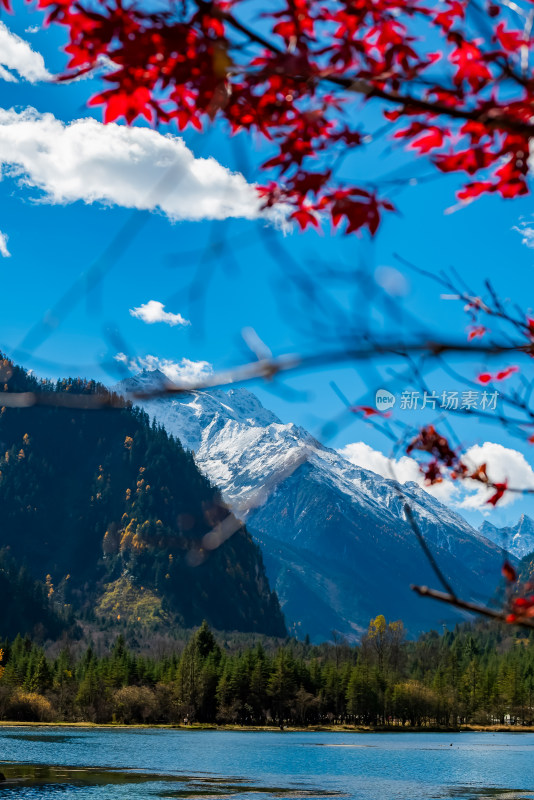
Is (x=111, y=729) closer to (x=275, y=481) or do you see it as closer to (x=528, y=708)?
(x=528, y=708)

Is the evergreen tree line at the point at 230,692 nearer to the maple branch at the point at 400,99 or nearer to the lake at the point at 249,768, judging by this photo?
the lake at the point at 249,768

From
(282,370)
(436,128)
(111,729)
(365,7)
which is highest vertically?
(365,7)

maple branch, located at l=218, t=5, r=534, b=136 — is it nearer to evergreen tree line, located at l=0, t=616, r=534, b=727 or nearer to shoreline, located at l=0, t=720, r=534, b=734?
shoreline, located at l=0, t=720, r=534, b=734

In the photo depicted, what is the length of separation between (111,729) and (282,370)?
11518 centimetres

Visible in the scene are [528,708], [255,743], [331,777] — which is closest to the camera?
[331,777]

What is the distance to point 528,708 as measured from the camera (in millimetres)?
138000

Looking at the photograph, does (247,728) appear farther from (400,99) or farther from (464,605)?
(400,99)

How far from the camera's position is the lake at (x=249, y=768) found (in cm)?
4144

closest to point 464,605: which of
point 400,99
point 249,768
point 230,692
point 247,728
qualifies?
point 400,99

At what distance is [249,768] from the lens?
5612 cm

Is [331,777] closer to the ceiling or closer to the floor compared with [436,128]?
closer to the floor

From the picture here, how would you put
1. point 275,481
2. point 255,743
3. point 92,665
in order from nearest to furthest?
point 275,481 → point 255,743 → point 92,665

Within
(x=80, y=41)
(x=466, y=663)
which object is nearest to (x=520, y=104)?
(x=80, y=41)

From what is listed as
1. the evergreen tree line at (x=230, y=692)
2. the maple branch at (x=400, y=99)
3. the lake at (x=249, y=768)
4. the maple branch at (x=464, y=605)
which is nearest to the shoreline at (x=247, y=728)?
the evergreen tree line at (x=230, y=692)
